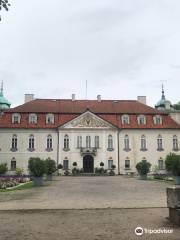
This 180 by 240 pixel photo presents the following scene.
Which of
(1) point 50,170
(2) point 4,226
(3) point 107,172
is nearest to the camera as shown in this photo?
(2) point 4,226

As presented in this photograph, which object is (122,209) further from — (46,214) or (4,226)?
(4,226)

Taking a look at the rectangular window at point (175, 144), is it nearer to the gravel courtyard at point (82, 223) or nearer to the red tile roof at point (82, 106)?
the red tile roof at point (82, 106)

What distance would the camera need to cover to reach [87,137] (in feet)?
167

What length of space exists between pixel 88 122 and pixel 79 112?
2447mm

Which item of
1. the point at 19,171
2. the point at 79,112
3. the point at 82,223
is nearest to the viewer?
the point at 82,223

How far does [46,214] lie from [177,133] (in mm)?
44686

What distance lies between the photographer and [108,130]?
51.0m

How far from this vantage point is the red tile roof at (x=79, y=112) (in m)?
51.1

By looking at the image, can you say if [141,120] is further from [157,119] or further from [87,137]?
[87,137]

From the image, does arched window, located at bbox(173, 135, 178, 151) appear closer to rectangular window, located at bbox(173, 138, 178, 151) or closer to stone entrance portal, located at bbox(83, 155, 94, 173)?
rectangular window, located at bbox(173, 138, 178, 151)

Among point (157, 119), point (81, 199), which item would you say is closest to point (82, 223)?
point (81, 199)

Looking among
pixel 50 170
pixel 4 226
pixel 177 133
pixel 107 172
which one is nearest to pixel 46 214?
pixel 4 226

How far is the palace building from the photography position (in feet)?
165

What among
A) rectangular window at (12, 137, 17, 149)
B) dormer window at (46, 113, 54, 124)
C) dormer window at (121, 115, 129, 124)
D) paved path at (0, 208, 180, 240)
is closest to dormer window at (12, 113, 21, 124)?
rectangular window at (12, 137, 17, 149)
